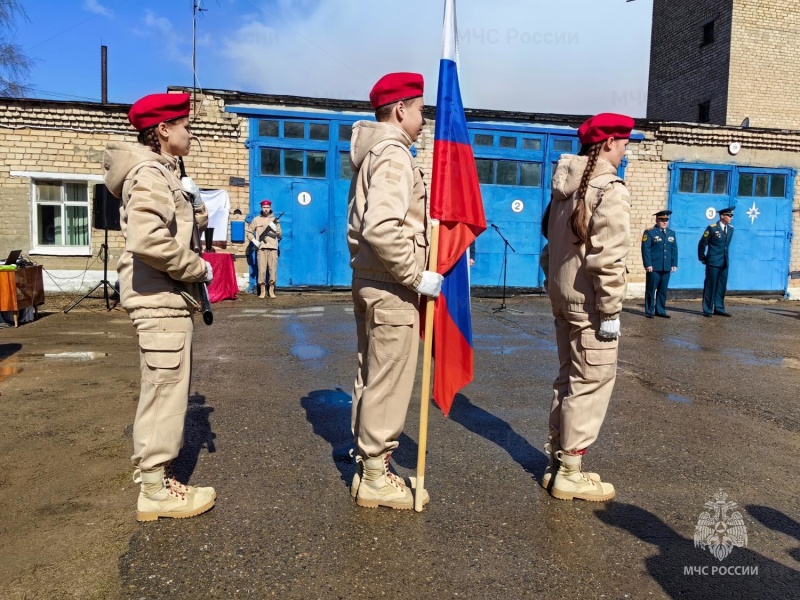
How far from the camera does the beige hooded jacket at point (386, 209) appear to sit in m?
2.79

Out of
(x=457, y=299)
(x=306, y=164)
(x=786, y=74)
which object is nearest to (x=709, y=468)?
(x=457, y=299)

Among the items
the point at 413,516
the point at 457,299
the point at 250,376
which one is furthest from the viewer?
the point at 250,376

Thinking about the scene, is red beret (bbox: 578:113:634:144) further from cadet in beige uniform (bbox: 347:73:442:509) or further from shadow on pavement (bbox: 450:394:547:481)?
shadow on pavement (bbox: 450:394:547:481)

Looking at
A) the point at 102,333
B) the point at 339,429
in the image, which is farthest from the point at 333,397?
the point at 102,333

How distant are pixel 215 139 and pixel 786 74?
19.2 meters

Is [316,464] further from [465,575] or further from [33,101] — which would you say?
[33,101]

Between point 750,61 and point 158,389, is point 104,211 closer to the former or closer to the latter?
point 158,389

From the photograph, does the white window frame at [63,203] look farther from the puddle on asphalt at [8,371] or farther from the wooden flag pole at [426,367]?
the wooden flag pole at [426,367]

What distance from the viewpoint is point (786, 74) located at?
68.4ft

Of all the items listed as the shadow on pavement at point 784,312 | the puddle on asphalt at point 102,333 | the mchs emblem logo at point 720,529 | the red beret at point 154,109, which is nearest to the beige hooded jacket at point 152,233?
the red beret at point 154,109

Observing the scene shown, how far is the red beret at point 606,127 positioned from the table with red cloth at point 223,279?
9599 millimetres

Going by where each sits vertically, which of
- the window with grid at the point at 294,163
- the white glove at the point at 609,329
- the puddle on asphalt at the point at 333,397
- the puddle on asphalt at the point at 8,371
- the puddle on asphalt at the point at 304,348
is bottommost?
the puddle on asphalt at the point at 8,371

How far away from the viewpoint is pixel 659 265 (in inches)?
453

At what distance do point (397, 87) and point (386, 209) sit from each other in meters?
0.65
